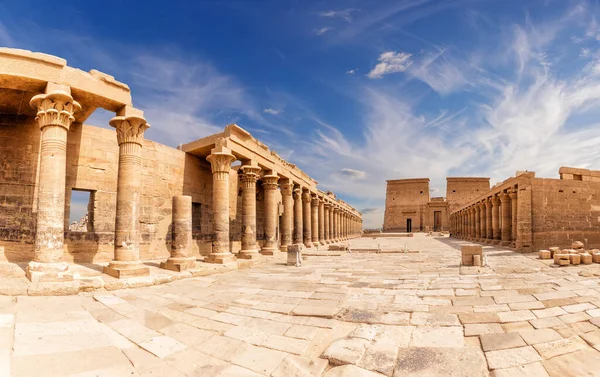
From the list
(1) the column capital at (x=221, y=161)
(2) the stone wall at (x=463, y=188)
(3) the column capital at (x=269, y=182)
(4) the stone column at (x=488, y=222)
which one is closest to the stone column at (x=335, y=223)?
(4) the stone column at (x=488, y=222)

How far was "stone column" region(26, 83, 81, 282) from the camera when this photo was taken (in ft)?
22.5

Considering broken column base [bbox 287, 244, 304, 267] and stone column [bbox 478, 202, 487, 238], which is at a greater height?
stone column [bbox 478, 202, 487, 238]

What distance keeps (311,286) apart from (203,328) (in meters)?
3.19

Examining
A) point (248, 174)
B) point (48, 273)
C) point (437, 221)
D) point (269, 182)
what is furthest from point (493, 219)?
point (437, 221)

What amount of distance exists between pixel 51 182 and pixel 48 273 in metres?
1.90

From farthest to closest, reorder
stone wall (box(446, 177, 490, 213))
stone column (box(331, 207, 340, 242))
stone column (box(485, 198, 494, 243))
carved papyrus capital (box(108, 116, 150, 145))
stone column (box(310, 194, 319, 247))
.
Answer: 1. stone wall (box(446, 177, 490, 213))
2. stone column (box(331, 207, 340, 242))
3. stone column (box(310, 194, 319, 247))
4. stone column (box(485, 198, 494, 243))
5. carved papyrus capital (box(108, 116, 150, 145))

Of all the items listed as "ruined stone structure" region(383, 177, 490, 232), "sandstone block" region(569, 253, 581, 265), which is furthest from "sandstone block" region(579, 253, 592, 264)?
"ruined stone structure" region(383, 177, 490, 232)

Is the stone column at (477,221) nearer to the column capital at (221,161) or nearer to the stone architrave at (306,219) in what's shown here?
the stone architrave at (306,219)

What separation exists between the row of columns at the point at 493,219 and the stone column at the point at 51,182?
18.3 metres

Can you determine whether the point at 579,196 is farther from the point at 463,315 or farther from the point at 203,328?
the point at 203,328

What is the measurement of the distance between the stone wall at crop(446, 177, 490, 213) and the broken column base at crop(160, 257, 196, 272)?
161 ft

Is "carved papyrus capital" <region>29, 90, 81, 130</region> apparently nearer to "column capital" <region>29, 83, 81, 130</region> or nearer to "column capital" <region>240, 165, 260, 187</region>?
"column capital" <region>29, 83, 81, 130</region>

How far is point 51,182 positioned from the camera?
23.0 feet

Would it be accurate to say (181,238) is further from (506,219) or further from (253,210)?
(506,219)
